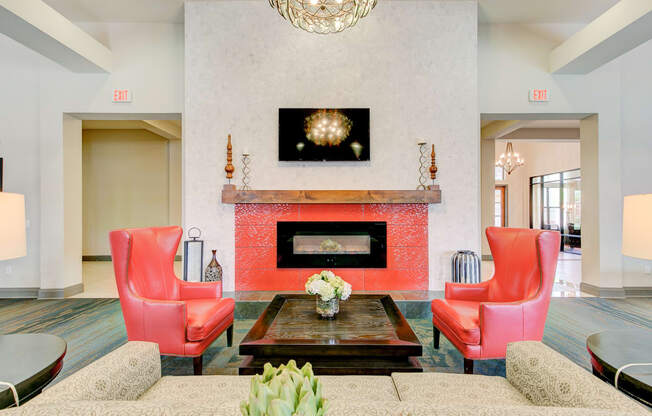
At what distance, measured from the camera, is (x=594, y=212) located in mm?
4348

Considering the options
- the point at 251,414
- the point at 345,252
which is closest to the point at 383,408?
the point at 251,414

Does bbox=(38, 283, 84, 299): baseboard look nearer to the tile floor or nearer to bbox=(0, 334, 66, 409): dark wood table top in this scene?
the tile floor

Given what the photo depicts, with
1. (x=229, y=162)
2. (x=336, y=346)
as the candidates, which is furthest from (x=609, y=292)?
(x=229, y=162)

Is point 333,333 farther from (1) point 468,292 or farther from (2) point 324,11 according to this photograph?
(2) point 324,11

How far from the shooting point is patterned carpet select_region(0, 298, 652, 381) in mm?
2510

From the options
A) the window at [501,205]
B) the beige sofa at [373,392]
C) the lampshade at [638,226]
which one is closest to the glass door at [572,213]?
the window at [501,205]

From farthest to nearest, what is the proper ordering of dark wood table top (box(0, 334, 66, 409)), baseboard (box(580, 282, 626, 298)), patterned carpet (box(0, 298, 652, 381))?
baseboard (box(580, 282, 626, 298))
patterned carpet (box(0, 298, 652, 381))
dark wood table top (box(0, 334, 66, 409))

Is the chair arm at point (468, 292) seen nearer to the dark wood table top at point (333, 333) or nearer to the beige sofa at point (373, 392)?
the dark wood table top at point (333, 333)

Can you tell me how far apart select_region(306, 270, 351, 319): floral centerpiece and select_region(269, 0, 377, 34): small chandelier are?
1.77 metres

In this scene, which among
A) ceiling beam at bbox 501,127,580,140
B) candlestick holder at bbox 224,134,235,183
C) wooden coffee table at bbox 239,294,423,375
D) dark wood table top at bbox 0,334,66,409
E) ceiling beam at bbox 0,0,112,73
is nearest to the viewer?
dark wood table top at bbox 0,334,66,409

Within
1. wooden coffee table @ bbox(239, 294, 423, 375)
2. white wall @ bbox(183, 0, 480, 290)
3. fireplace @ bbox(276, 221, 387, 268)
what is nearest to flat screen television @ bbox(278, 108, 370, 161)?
white wall @ bbox(183, 0, 480, 290)

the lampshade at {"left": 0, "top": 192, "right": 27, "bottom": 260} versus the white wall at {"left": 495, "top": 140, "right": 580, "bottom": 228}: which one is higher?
the white wall at {"left": 495, "top": 140, "right": 580, "bottom": 228}

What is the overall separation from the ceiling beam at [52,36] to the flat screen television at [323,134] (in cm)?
225

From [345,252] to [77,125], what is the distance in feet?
12.9
